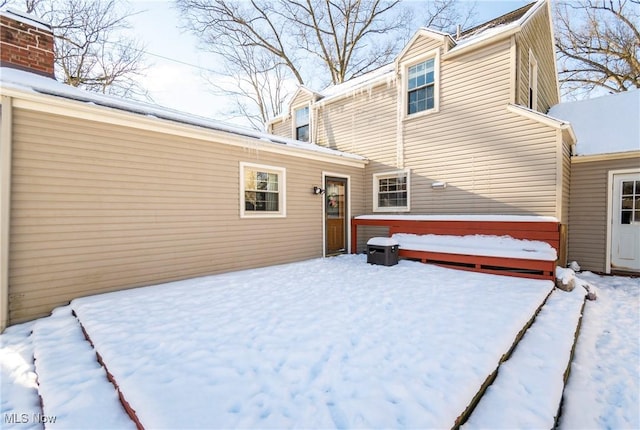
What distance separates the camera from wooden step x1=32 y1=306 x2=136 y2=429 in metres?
1.69

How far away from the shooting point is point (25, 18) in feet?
12.7

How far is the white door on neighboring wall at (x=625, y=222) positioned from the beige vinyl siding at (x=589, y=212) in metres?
0.15

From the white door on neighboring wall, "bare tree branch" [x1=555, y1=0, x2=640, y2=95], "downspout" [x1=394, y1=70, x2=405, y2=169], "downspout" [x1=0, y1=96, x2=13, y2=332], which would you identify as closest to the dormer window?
"downspout" [x1=394, y1=70, x2=405, y2=169]

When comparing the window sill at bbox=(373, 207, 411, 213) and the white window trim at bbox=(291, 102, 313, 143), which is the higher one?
the white window trim at bbox=(291, 102, 313, 143)

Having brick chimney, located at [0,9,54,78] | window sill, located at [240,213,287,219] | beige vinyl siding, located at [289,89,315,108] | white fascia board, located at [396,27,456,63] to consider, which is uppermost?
white fascia board, located at [396,27,456,63]

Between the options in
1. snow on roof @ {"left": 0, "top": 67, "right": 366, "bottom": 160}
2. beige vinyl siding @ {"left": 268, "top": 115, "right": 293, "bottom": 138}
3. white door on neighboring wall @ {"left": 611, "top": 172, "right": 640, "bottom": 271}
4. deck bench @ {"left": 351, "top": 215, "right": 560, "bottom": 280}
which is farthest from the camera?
beige vinyl siding @ {"left": 268, "top": 115, "right": 293, "bottom": 138}

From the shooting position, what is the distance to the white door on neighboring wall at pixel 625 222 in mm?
5660

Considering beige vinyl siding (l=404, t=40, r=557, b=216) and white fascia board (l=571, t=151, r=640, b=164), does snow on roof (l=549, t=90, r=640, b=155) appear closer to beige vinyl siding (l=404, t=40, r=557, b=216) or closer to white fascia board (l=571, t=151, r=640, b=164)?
white fascia board (l=571, t=151, r=640, b=164)

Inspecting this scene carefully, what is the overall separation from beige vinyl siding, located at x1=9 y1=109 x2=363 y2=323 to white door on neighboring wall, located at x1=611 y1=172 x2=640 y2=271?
7.16 meters

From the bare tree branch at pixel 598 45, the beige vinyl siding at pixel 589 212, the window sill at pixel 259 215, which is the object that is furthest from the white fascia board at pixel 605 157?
the bare tree branch at pixel 598 45

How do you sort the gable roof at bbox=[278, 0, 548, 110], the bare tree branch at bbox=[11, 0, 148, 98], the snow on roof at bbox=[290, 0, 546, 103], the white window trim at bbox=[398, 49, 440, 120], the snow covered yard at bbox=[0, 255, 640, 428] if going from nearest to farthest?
the snow covered yard at bbox=[0, 255, 640, 428] < the gable roof at bbox=[278, 0, 548, 110] < the snow on roof at bbox=[290, 0, 546, 103] < the white window trim at bbox=[398, 49, 440, 120] < the bare tree branch at bbox=[11, 0, 148, 98]

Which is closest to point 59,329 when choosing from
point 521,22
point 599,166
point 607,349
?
point 607,349

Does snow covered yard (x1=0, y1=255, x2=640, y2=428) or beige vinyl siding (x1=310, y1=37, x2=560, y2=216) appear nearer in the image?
snow covered yard (x1=0, y1=255, x2=640, y2=428)

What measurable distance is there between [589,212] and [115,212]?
8974 millimetres
